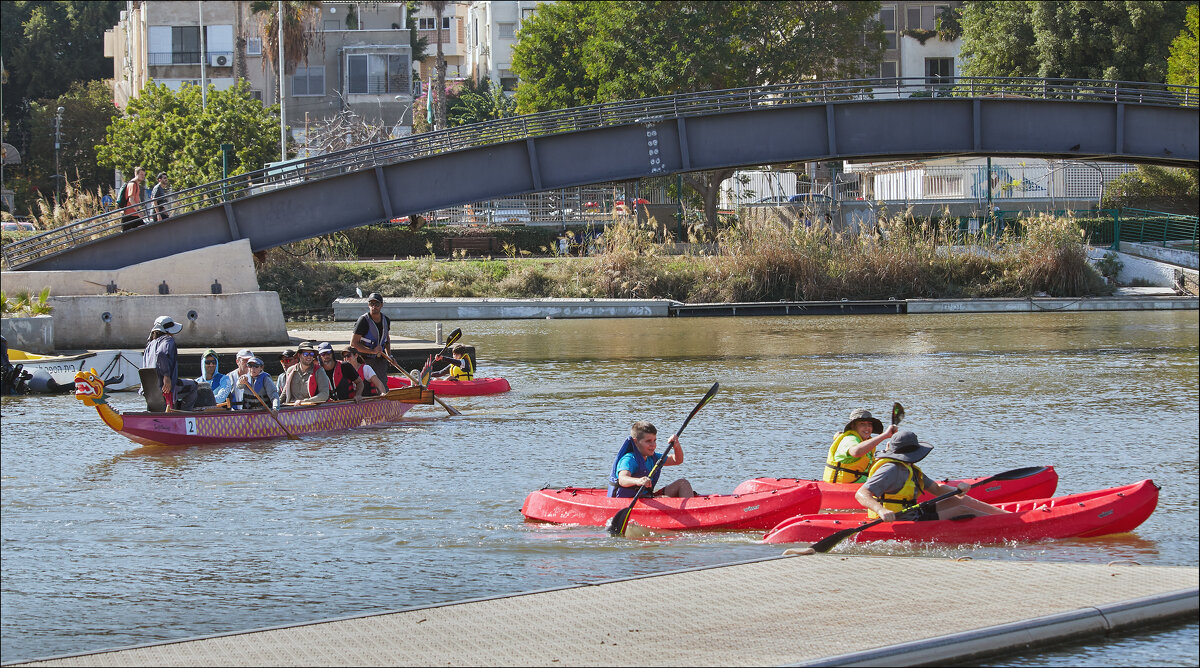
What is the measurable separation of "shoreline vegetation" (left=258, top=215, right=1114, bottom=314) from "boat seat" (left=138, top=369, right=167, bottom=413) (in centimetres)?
2134

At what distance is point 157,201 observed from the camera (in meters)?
27.4

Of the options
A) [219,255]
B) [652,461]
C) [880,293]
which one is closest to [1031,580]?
[652,461]

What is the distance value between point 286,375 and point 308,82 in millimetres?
56372

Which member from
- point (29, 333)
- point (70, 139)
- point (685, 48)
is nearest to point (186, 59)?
point (70, 139)

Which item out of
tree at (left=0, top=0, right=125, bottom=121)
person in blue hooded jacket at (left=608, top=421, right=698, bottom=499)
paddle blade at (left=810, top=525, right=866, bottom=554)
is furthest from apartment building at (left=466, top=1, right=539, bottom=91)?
paddle blade at (left=810, top=525, right=866, bottom=554)

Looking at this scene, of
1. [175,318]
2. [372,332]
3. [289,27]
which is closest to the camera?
[372,332]

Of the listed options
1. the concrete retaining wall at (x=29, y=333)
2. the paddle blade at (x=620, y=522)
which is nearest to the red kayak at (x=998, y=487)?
the paddle blade at (x=620, y=522)

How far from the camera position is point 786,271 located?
121 ft

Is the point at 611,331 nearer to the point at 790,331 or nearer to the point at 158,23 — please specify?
the point at 790,331

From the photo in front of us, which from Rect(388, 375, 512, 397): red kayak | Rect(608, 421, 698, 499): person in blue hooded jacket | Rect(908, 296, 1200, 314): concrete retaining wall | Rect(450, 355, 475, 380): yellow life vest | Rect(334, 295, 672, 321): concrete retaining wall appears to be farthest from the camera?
Rect(334, 295, 672, 321): concrete retaining wall

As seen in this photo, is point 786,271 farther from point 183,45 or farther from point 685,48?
point 183,45

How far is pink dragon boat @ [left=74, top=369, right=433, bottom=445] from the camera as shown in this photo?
50.4 feet

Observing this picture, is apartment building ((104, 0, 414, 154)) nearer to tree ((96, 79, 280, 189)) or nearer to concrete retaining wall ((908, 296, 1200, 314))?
tree ((96, 79, 280, 189))

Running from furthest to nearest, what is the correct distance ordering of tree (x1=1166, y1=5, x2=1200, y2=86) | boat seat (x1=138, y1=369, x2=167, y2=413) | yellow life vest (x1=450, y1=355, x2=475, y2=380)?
tree (x1=1166, y1=5, x2=1200, y2=86) → yellow life vest (x1=450, y1=355, x2=475, y2=380) → boat seat (x1=138, y1=369, x2=167, y2=413)
